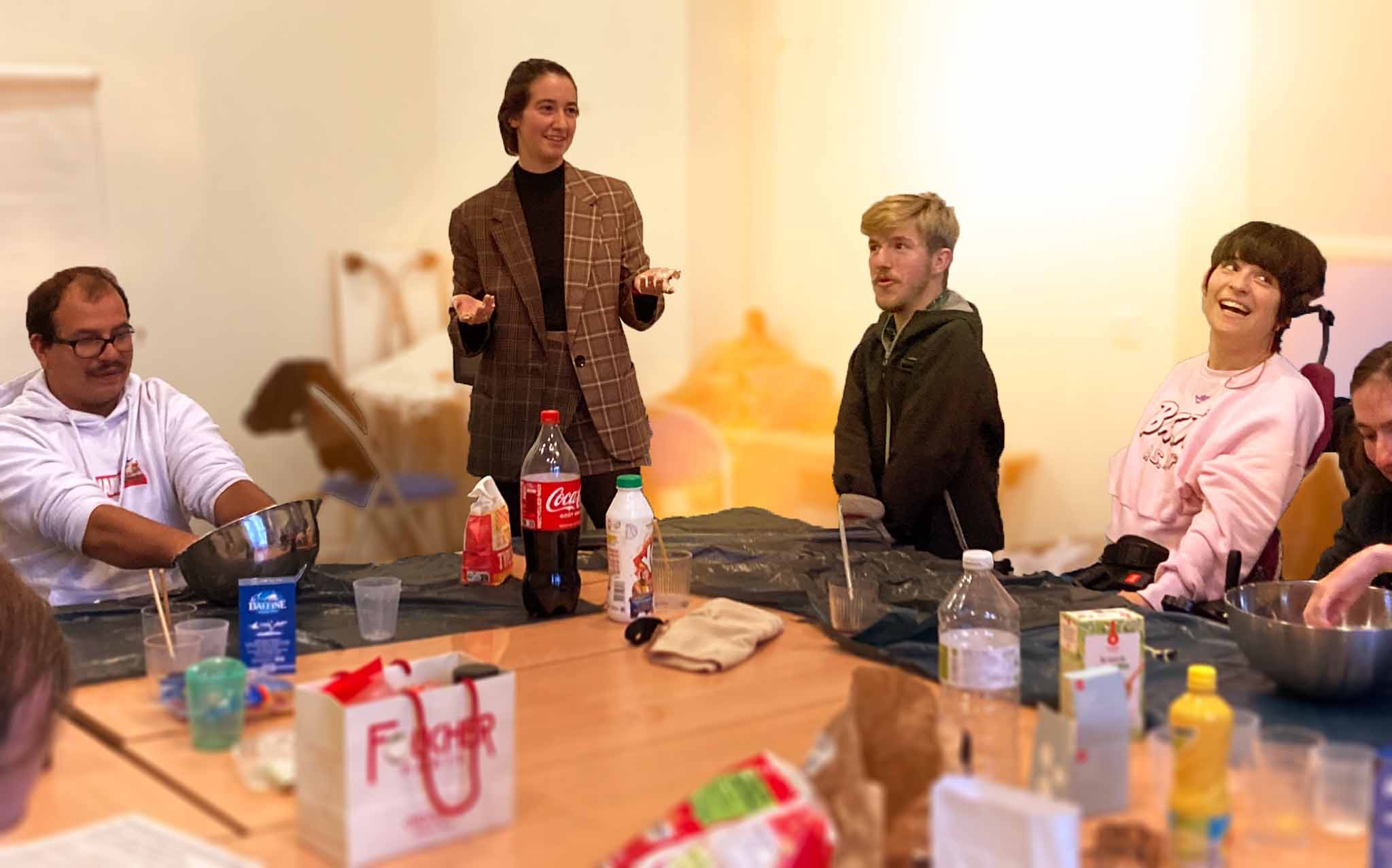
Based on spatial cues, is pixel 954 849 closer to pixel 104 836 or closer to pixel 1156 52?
pixel 104 836

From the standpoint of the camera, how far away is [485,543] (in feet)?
7.70

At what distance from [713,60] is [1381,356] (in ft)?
10.6

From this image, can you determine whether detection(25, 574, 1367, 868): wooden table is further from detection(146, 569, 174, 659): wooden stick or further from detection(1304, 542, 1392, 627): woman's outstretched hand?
detection(1304, 542, 1392, 627): woman's outstretched hand

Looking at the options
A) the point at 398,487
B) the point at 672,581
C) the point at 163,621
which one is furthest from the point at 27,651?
the point at 398,487

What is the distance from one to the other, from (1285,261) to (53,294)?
89.1 inches

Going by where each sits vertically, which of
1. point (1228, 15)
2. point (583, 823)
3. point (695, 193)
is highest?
point (1228, 15)

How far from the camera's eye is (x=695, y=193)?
511 cm

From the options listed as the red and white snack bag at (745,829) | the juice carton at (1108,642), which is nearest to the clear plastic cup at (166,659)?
the red and white snack bag at (745,829)

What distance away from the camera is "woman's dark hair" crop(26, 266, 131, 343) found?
2506 mm

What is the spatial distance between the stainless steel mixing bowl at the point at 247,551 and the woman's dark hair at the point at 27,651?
228 mm

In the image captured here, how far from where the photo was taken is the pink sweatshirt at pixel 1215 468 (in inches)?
99.3

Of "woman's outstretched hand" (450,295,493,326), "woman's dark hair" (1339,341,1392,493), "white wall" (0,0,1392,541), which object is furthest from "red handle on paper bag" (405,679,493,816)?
"white wall" (0,0,1392,541)

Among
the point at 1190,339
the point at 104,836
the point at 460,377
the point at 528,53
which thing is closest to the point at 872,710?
the point at 104,836

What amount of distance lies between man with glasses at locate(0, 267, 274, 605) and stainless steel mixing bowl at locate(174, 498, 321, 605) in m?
0.14
